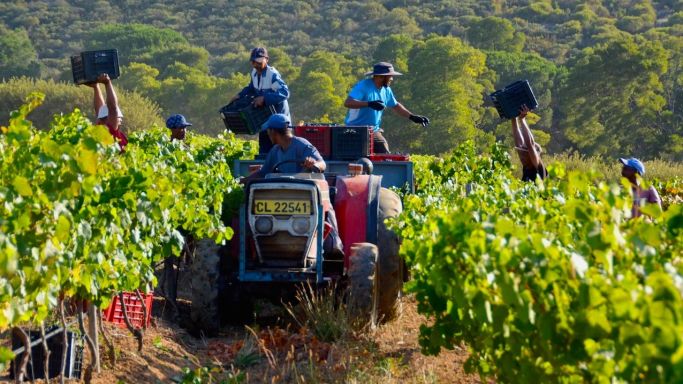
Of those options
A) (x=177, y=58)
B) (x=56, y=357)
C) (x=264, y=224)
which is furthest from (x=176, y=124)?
(x=177, y=58)

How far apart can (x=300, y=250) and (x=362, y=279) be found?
73cm

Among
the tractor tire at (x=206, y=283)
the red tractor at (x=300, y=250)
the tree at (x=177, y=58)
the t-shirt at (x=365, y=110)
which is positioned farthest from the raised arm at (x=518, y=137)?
the tree at (x=177, y=58)

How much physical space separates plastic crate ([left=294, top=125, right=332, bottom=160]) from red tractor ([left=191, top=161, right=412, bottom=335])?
152cm

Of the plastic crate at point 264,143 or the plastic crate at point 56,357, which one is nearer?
the plastic crate at point 56,357

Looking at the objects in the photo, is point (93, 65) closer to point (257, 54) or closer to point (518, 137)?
point (257, 54)

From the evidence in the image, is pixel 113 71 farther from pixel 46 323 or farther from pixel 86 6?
pixel 86 6

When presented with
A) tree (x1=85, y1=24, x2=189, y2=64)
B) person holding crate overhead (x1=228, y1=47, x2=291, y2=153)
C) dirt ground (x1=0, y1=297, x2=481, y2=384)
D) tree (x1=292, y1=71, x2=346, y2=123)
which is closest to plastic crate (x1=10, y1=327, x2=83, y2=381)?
dirt ground (x1=0, y1=297, x2=481, y2=384)

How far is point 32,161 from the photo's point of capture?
6320 mm

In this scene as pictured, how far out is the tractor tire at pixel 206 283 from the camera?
9.70 m

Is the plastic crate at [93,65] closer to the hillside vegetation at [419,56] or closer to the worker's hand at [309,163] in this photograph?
the worker's hand at [309,163]

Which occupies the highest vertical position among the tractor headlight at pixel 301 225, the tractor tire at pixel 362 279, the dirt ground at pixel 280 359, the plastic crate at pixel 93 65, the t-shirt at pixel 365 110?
the plastic crate at pixel 93 65

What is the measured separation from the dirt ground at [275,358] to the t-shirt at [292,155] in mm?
1237

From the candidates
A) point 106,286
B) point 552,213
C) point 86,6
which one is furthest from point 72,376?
point 86,6

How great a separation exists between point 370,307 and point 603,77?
46.3 meters
